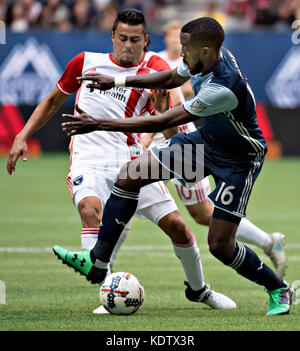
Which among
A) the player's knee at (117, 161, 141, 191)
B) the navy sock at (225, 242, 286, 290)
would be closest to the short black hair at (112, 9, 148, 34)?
the player's knee at (117, 161, 141, 191)

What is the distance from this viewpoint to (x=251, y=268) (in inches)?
258

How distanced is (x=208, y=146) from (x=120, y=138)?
1.11 metres

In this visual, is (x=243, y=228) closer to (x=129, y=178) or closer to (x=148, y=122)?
(x=129, y=178)

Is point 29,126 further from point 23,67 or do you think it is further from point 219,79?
point 23,67

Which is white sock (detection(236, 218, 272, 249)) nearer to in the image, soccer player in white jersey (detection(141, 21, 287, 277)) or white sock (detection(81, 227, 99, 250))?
soccer player in white jersey (detection(141, 21, 287, 277))

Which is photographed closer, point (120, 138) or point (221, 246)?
point (221, 246)

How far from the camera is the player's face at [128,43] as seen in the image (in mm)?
7125

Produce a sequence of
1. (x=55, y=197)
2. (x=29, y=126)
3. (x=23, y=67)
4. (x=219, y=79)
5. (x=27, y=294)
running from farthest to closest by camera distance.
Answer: (x=23, y=67) → (x=55, y=197) → (x=27, y=294) → (x=29, y=126) → (x=219, y=79)

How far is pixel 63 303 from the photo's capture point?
7051mm

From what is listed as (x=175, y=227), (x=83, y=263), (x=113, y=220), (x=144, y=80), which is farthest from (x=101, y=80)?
(x=175, y=227)

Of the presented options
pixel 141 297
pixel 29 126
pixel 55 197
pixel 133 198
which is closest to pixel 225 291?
pixel 141 297

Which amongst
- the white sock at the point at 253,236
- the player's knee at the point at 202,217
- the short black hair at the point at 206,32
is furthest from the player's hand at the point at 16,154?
the white sock at the point at 253,236

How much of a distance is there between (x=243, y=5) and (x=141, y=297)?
60.2 ft

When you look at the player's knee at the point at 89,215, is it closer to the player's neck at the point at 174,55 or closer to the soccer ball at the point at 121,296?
the soccer ball at the point at 121,296
